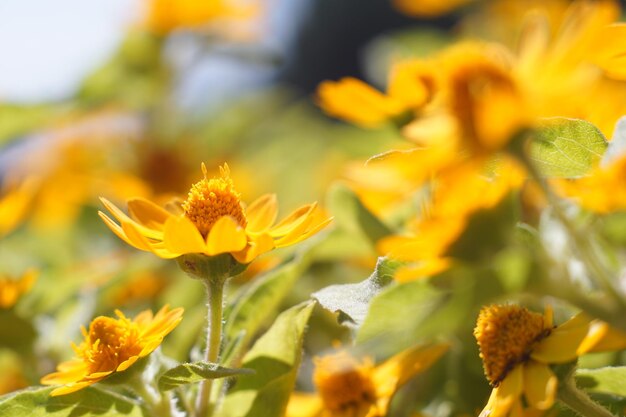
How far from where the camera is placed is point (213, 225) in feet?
2.04

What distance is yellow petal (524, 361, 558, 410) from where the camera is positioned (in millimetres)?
518

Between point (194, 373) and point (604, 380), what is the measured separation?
302 millimetres

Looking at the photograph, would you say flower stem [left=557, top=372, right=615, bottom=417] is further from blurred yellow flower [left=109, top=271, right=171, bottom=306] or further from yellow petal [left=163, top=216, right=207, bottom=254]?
blurred yellow flower [left=109, top=271, right=171, bottom=306]

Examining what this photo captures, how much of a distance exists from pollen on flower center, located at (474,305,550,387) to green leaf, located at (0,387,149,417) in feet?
0.92

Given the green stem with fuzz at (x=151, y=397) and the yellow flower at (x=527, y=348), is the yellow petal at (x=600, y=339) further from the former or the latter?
the green stem with fuzz at (x=151, y=397)

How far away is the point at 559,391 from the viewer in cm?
55

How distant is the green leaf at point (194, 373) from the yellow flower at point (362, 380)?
15cm

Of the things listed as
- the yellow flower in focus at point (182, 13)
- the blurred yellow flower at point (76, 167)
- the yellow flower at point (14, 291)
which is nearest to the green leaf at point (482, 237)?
the yellow flower at point (14, 291)

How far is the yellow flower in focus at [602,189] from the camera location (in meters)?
0.59

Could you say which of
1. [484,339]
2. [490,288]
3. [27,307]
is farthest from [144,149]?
[490,288]

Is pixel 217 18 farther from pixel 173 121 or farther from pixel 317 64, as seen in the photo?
pixel 317 64

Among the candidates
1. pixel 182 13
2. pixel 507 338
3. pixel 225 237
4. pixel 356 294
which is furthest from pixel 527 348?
pixel 182 13

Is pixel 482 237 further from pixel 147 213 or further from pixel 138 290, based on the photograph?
pixel 138 290

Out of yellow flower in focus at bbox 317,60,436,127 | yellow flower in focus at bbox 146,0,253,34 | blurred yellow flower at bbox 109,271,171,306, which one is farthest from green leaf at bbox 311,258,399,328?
yellow flower in focus at bbox 146,0,253,34
